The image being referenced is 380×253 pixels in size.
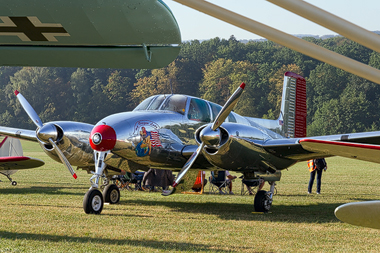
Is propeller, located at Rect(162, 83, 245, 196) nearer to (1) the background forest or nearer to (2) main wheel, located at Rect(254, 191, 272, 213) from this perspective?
(2) main wheel, located at Rect(254, 191, 272, 213)

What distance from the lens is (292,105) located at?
48.2ft

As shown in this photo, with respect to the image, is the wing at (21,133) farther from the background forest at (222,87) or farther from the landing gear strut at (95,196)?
the background forest at (222,87)

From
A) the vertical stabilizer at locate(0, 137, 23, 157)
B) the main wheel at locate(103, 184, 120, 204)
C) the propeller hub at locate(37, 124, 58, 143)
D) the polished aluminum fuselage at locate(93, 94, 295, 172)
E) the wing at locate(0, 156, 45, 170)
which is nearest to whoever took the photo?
the polished aluminum fuselage at locate(93, 94, 295, 172)

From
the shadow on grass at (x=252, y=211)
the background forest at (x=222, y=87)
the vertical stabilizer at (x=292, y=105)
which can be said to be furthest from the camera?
the background forest at (x=222, y=87)

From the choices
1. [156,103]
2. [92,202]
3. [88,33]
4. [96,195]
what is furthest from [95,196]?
[88,33]

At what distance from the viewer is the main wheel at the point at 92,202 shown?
31.3ft

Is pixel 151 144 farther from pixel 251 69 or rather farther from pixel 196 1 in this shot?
pixel 251 69

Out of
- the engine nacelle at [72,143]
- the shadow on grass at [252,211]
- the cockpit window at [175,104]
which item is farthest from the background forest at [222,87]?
the engine nacelle at [72,143]

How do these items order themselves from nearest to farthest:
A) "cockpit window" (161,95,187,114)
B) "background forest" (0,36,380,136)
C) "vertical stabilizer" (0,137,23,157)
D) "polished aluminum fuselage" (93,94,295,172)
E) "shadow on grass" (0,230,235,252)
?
"shadow on grass" (0,230,235,252) → "polished aluminum fuselage" (93,94,295,172) → "cockpit window" (161,95,187,114) → "vertical stabilizer" (0,137,23,157) → "background forest" (0,36,380,136)

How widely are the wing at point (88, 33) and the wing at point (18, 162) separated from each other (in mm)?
10705

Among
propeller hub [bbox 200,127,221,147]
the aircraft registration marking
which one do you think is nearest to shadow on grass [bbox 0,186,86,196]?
Answer: propeller hub [bbox 200,127,221,147]

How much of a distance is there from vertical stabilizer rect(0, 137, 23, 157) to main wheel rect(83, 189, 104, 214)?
8193 millimetres

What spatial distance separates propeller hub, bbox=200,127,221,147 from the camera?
933 centimetres

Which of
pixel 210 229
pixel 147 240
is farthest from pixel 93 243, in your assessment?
pixel 210 229
